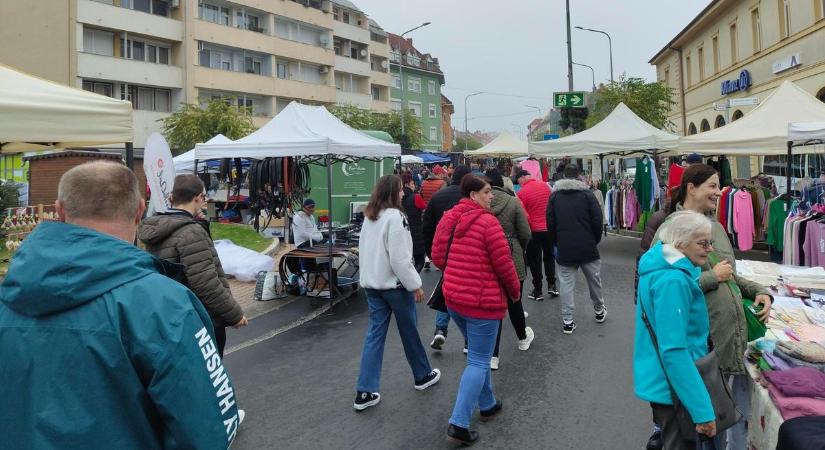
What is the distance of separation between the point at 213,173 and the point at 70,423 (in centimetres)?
1938

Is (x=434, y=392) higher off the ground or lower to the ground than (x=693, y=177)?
lower

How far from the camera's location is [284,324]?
23.8ft

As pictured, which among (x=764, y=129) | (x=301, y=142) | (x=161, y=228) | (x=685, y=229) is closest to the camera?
(x=685, y=229)

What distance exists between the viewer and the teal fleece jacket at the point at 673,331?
8.60 ft

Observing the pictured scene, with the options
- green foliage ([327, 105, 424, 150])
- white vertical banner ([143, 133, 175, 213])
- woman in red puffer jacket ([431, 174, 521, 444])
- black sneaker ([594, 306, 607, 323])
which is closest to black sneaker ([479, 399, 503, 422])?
woman in red puffer jacket ([431, 174, 521, 444])

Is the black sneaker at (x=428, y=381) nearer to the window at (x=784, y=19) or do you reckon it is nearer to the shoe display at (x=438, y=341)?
the shoe display at (x=438, y=341)

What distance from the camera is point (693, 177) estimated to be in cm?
399

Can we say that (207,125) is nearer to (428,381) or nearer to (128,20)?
(128,20)

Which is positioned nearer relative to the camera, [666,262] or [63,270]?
[63,270]

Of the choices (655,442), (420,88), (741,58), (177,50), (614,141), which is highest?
(420,88)

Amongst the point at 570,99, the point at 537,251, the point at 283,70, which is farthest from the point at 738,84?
the point at 283,70

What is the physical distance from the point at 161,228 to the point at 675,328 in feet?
10.0

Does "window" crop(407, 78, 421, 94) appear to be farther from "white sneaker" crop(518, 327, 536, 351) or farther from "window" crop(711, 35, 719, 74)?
"white sneaker" crop(518, 327, 536, 351)

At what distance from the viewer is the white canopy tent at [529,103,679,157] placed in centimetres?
1236
